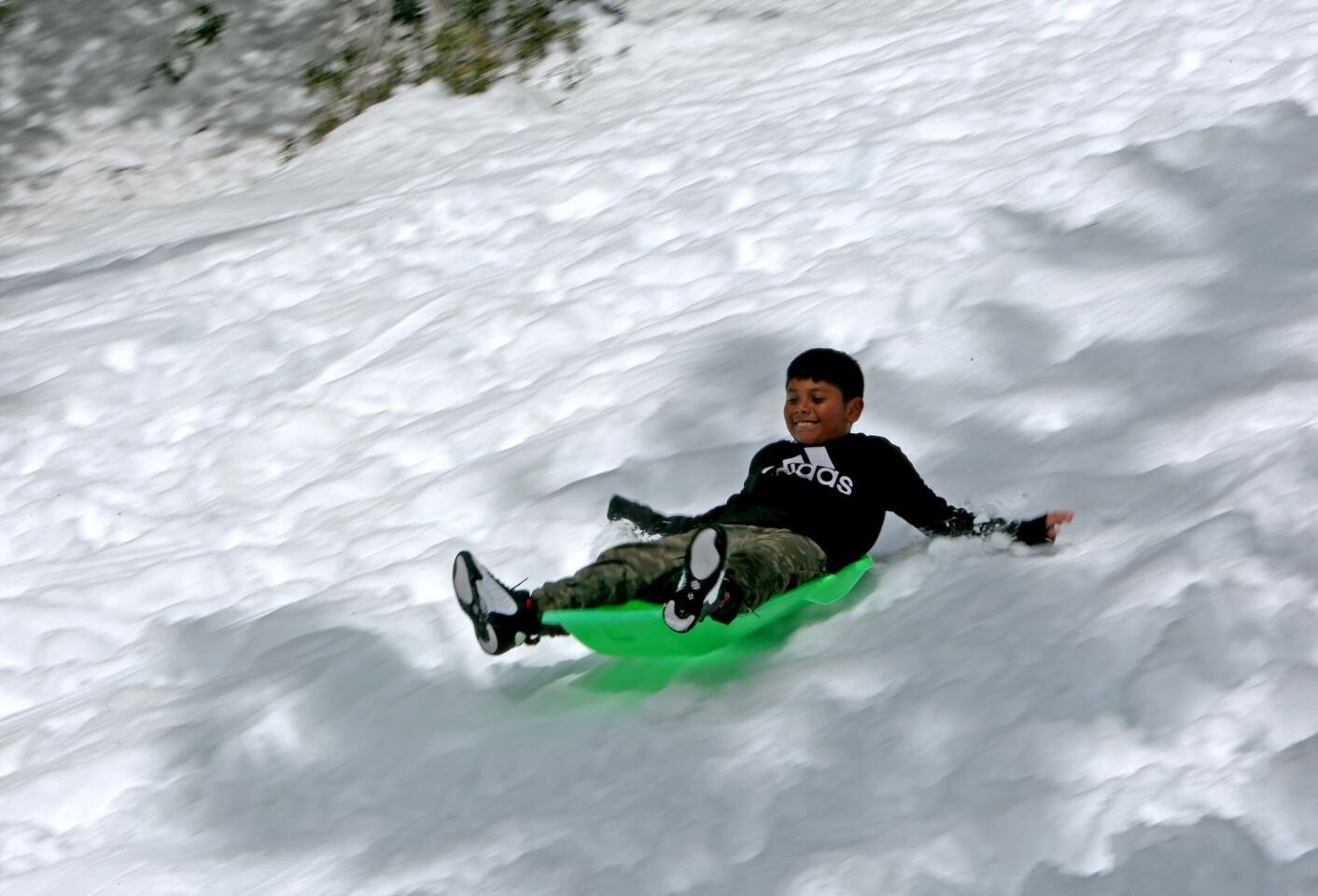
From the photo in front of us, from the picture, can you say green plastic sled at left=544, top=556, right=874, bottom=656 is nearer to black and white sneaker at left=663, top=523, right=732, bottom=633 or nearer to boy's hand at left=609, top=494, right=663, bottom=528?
black and white sneaker at left=663, top=523, right=732, bottom=633

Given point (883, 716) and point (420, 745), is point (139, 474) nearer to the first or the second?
point (420, 745)

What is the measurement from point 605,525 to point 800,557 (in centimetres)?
105

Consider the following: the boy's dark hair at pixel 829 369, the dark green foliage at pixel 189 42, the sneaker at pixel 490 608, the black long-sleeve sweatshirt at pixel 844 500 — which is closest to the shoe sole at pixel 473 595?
the sneaker at pixel 490 608

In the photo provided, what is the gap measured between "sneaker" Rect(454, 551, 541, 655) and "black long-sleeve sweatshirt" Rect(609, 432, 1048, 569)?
0.66m

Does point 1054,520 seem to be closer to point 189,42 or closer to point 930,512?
point 930,512

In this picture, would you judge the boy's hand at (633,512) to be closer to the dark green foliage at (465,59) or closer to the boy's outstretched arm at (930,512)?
the boy's outstretched arm at (930,512)

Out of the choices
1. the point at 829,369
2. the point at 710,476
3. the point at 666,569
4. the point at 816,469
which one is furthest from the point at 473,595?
the point at 710,476

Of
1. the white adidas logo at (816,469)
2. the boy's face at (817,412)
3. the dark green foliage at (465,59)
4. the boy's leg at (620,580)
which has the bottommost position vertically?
the white adidas logo at (816,469)

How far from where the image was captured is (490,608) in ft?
10.9

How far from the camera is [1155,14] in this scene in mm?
7633

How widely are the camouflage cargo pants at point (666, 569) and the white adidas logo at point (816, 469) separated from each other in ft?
0.86

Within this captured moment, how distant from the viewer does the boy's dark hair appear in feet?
12.5

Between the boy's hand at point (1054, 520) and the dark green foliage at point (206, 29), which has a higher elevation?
the dark green foliage at point (206, 29)

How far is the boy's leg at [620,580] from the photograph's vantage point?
11.0 ft
